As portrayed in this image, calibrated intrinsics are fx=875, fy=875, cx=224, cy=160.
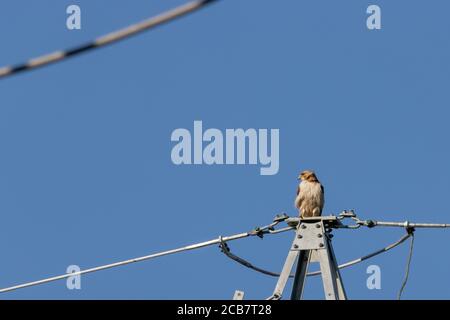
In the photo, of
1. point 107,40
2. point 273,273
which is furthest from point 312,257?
point 107,40

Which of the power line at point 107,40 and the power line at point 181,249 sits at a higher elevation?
the power line at point 107,40

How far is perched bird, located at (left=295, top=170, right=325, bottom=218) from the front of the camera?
1839cm

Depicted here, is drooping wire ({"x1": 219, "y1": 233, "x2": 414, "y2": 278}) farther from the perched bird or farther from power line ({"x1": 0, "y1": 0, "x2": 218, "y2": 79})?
power line ({"x1": 0, "y1": 0, "x2": 218, "y2": 79})

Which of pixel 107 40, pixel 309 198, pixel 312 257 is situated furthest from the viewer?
pixel 309 198

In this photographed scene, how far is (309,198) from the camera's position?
18.6 meters

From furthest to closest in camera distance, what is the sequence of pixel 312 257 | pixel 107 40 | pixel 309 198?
pixel 309 198
pixel 312 257
pixel 107 40

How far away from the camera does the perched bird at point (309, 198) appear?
724 inches

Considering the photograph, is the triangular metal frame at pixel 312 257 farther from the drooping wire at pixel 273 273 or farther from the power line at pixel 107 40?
the power line at pixel 107 40

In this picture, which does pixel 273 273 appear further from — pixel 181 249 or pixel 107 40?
pixel 107 40

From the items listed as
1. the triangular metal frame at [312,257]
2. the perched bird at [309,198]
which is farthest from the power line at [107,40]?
the perched bird at [309,198]

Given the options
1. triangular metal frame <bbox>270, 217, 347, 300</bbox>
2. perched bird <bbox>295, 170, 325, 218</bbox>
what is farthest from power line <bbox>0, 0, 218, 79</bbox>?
perched bird <bbox>295, 170, 325, 218</bbox>

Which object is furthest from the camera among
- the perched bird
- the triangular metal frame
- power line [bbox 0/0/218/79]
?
the perched bird

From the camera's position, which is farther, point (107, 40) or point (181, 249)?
point (181, 249)
